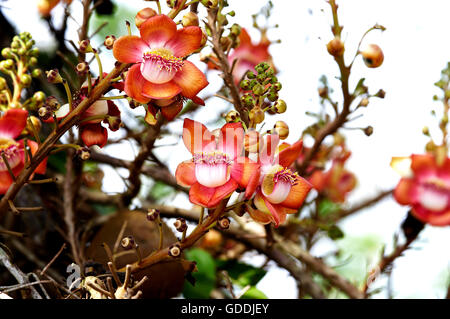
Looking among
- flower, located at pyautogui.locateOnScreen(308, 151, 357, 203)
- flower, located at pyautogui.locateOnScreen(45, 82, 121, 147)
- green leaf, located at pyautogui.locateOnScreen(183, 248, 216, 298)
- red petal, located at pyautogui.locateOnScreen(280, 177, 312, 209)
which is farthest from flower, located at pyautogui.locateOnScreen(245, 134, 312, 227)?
flower, located at pyautogui.locateOnScreen(308, 151, 357, 203)

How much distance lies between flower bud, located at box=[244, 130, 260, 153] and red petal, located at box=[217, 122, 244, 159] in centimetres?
2

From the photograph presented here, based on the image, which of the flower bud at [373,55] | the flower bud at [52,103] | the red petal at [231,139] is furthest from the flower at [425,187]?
the flower bud at [52,103]

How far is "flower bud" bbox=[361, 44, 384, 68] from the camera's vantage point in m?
0.45

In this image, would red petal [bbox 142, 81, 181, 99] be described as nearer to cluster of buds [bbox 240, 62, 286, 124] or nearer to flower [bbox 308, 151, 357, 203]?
cluster of buds [bbox 240, 62, 286, 124]

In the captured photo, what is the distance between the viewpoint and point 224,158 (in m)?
0.38

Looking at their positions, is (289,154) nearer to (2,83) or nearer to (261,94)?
(261,94)

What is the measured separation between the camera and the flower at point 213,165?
0.36 metres

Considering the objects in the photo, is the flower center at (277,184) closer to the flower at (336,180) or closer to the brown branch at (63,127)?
the brown branch at (63,127)

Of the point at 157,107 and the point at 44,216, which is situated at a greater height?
the point at 157,107

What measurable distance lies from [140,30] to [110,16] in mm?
361

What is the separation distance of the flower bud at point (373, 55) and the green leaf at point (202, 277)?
0.92ft
